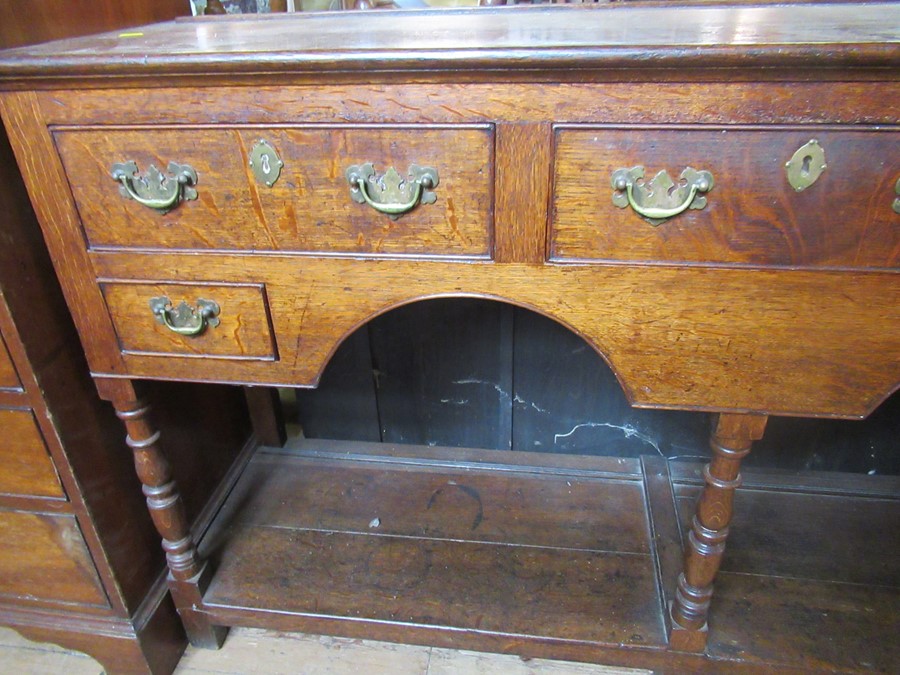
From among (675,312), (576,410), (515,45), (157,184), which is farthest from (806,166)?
(576,410)

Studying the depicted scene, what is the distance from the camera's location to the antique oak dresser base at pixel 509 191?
2.09 ft

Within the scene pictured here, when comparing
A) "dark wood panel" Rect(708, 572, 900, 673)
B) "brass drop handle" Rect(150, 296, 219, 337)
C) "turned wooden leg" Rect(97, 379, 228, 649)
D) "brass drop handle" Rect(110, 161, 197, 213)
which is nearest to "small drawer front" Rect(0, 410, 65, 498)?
"turned wooden leg" Rect(97, 379, 228, 649)

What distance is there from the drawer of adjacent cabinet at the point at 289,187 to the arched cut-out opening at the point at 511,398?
1.90 ft

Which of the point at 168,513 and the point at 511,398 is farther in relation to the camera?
the point at 511,398

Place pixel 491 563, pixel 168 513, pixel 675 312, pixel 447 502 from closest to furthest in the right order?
1. pixel 675 312
2. pixel 168 513
3. pixel 491 563
4. pixel 447 502

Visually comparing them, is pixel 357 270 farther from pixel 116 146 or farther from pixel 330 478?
pixel 330 478

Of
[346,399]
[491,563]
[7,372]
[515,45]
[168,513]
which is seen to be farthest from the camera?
[346,399]

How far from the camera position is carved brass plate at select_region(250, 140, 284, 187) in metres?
0.72

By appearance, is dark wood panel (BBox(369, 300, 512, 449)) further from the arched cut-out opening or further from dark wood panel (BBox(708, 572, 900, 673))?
dark wood panel (BBox(708, 572, 900, 673))

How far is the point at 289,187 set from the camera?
2.43 feet

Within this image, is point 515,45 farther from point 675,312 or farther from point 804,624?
point 804,624

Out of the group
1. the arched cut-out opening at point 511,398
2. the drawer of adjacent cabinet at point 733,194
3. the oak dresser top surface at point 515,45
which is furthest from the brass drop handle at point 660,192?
the arched cut-out opening at point 511,398

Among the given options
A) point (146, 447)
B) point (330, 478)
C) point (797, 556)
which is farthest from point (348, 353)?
point (797, 556)

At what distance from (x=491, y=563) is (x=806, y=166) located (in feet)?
2.70
